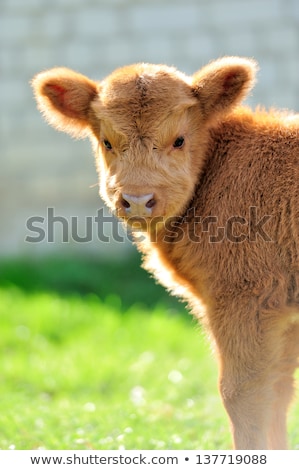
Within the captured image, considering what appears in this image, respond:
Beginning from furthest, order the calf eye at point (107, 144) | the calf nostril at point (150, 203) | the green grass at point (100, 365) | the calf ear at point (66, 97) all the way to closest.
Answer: the green grass at point (100, 365) → the calf ear at point (66, 97) → the calf eye at point (107, 144) → the calf nostril at point (150, 203)

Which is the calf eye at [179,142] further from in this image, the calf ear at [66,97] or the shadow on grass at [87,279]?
the shadow on grass at [87,279]

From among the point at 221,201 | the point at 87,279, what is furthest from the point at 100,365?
the point at 221,201

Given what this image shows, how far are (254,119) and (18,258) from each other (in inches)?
284

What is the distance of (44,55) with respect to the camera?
44.5 feet

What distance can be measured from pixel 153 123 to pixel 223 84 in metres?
0.63

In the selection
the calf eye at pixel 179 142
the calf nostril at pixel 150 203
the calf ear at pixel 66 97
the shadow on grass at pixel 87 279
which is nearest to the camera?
the calf nostril at pixel 150 203

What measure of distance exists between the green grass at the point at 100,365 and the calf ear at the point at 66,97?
1806mm

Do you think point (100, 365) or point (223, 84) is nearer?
point (223, 84)

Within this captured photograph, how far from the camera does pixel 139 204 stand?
209 inches

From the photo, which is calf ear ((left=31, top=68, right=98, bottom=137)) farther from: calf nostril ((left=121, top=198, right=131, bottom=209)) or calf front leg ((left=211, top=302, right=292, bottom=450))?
calf front leg ((left=211, top=302, right=292, bottom=450))

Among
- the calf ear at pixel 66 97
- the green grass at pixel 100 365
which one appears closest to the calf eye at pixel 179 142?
the calf ear at pixel 66 97

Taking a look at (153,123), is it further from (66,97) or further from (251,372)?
(251,372)

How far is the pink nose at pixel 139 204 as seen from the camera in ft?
17.5

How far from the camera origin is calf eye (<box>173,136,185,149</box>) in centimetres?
568
